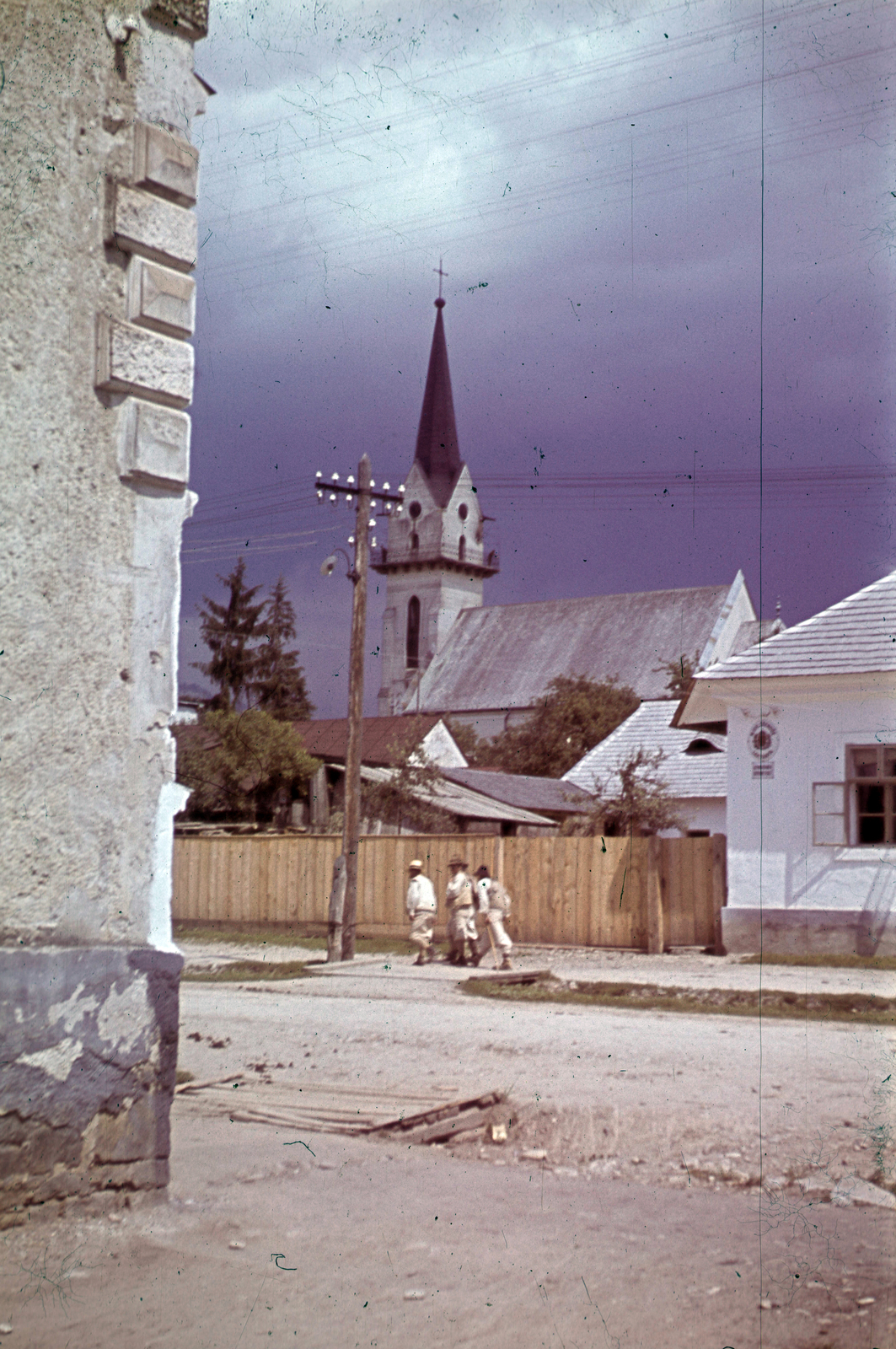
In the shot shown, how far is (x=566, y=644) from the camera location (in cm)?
6869

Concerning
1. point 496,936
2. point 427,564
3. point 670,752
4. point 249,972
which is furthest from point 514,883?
point 427,564

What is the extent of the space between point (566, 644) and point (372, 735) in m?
28.0

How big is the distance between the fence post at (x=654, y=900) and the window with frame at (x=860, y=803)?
281 centimetres

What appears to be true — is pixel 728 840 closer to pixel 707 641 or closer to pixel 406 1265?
pixel 406 1265

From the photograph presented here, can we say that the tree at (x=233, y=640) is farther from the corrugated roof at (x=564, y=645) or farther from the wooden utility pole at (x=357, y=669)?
the corrugated roof at (x=564, y=645)

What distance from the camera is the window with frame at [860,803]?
18.8 meters

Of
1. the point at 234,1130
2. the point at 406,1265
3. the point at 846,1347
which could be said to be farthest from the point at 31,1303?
the point at 234,1130

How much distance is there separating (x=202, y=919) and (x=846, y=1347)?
23.6 meters

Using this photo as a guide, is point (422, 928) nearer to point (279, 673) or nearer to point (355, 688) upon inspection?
point (355, 688)

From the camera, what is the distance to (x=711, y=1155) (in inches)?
266

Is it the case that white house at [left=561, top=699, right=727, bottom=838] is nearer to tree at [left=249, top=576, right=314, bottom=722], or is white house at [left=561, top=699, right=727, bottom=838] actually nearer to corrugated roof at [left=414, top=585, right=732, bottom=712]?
tree at [left=249, top=576, right=314, bottom=722]

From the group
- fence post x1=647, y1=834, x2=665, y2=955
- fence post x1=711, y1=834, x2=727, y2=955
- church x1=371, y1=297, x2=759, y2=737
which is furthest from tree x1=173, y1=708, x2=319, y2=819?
church x1=371, y1=297, x2=759, y2=737

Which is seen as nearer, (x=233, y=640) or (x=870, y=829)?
(x=870, y=829)

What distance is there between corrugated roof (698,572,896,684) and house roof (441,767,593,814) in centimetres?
1682
